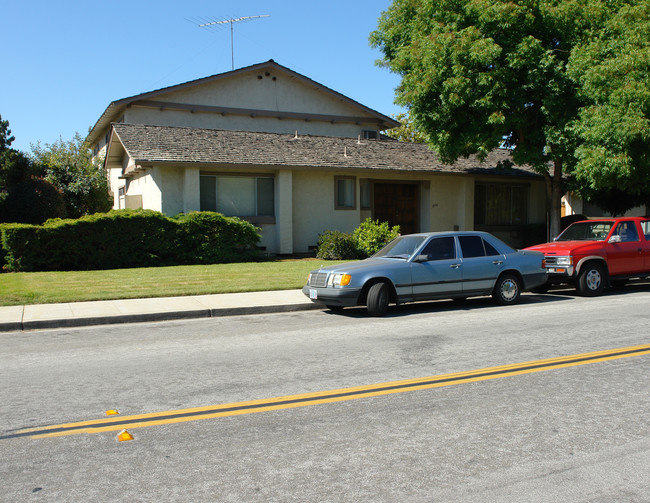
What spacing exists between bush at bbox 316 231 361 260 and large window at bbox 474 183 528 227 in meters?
8.22

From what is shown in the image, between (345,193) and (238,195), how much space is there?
433cm

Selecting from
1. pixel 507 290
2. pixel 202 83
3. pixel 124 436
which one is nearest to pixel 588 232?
pixel 507 290

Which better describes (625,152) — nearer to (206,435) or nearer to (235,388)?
(235,388)

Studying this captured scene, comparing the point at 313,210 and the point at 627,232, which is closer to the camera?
the point at 627,232

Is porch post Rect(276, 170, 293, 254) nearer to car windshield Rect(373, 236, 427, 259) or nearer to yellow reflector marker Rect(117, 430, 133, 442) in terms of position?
car windshield Rect(373, 236, 427, 259)

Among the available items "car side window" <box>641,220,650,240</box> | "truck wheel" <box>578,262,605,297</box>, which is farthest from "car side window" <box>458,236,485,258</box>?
"car side window" <box>641,220,650,240</box>

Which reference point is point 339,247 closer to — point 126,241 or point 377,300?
point 126,241

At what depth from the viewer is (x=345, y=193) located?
2361cm

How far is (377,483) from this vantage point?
397 centimetres

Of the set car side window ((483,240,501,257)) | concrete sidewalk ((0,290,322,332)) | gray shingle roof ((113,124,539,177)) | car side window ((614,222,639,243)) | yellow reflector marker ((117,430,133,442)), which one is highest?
gray shingle roof ((113,124,539,177))

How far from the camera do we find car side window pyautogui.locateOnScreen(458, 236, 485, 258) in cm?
1201

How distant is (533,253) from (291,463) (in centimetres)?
961

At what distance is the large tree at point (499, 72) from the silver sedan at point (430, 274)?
707 cm

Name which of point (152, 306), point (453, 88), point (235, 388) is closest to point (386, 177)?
point (453, 88)
